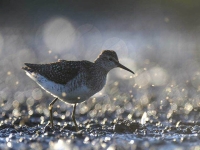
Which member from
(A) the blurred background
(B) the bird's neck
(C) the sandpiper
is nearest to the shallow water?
(C) the sandpiper

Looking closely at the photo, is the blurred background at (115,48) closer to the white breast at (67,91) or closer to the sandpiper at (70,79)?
the sandpiper at (70,79)

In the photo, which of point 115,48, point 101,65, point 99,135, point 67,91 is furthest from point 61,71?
point 115,48

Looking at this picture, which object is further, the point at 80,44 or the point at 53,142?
the point at 80,44

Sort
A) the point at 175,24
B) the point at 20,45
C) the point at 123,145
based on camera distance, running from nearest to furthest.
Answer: the point at 123,145 → the point at 20,45 → the point at 175,24

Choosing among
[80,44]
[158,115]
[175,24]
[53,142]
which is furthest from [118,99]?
[175,24]

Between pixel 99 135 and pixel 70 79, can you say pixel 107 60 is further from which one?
pixel 99 135

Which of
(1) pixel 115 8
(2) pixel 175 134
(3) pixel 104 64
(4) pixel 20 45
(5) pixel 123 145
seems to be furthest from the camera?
(1) pixel 115 8

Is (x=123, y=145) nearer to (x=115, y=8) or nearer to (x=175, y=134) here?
(x=175, y=134)

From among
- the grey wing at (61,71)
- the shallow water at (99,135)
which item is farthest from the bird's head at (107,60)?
the shallow water at (99,135)
